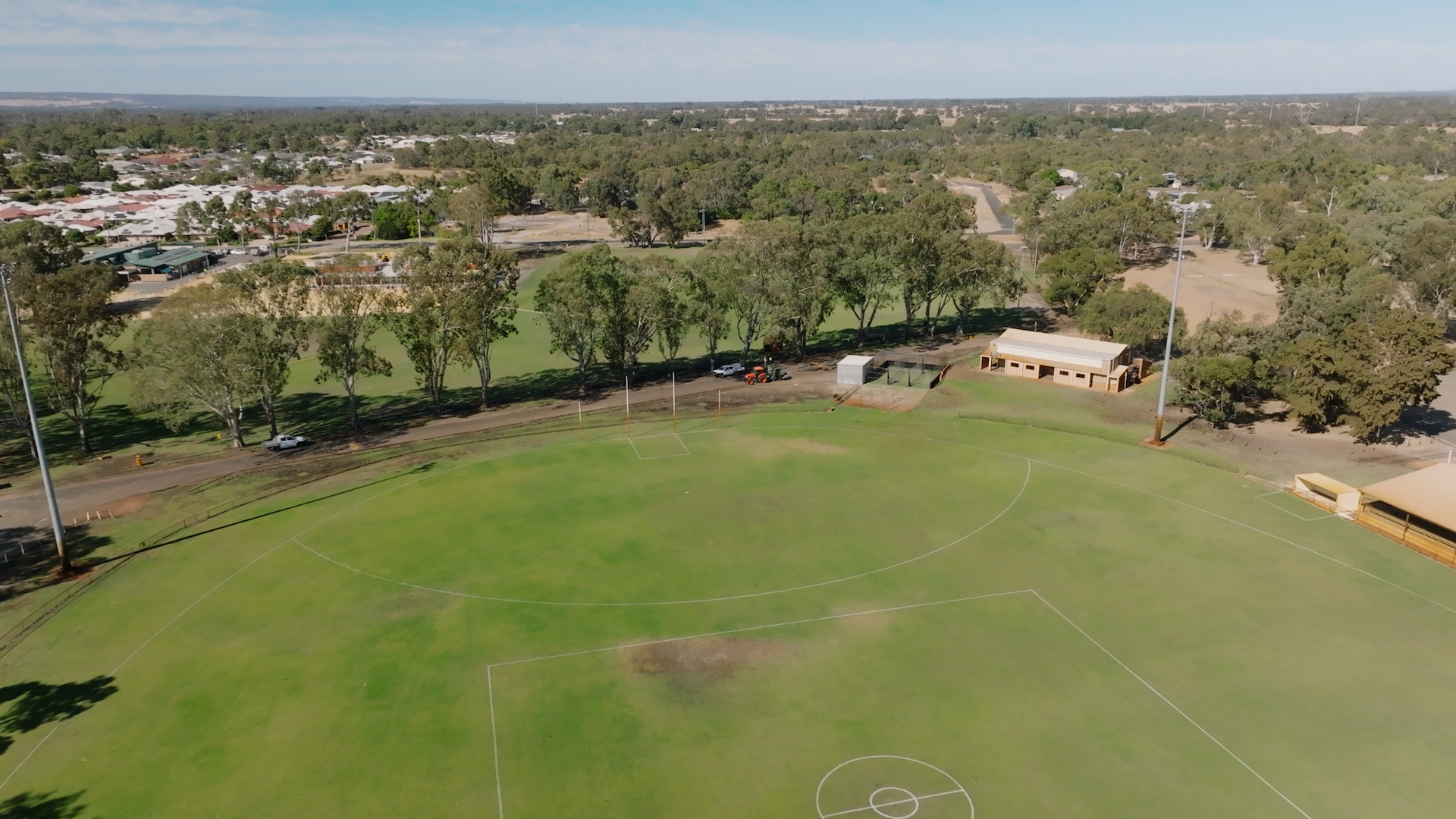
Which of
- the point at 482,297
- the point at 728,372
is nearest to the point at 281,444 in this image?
the point at 482,297

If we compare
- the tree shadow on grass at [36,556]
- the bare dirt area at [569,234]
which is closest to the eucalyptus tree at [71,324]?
the tree shadow on grass at [36,556]

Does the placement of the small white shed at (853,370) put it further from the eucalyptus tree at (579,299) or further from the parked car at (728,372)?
the eucalyptus tree at (579,299)

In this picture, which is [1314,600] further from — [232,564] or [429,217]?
[429,217]

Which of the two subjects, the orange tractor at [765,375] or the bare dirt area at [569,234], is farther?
the bare dirt area at [569,234]

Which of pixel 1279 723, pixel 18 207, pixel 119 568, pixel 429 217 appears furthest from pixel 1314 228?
pixel 18 207

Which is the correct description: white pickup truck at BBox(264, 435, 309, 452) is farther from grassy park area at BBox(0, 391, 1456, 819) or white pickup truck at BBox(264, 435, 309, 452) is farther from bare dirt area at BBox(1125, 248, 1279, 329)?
bare dirt area at BBox(1125, 248, 1279, 329)

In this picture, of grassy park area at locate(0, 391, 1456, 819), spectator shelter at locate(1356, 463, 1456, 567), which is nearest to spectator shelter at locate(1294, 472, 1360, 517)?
spectator shelter at locate(1356, 463, 1456, 567)

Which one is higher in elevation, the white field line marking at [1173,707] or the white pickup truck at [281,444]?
the white pickup truck at [281,444]
